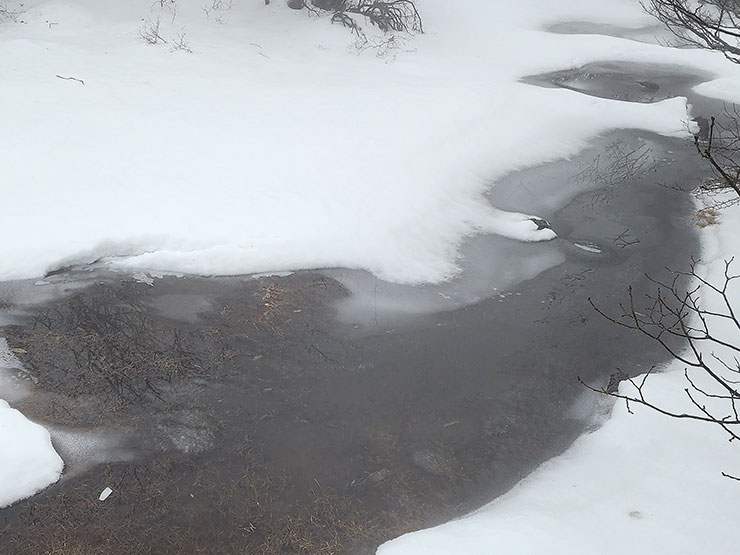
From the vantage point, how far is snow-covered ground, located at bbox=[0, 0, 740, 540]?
440 centimetres

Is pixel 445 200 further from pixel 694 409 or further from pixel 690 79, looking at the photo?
pixel 690 79

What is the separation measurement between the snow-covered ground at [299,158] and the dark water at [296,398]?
34 centimetres

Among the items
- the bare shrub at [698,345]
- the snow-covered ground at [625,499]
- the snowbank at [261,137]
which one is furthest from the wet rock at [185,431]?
the bare shrub at [698,345]

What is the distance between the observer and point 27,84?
974cm

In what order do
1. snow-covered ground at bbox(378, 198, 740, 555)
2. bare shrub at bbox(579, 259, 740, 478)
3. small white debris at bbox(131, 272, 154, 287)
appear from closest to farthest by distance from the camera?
snow-covered ground at bbox(378, 198, 740, 555) → bare shrub at bbox(579, 259, 740, 478) → small white debris at bbox(131, 272, 154, 287)

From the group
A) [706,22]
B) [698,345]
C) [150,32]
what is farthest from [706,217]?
[150,32]

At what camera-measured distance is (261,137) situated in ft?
30.0

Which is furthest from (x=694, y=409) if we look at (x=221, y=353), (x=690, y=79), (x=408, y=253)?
(x=690, y=79)

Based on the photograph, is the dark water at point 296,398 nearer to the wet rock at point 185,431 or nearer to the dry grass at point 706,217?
the wet rock at point 185,431

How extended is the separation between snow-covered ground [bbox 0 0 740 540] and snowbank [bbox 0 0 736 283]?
0.03 meters

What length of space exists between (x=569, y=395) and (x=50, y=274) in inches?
204

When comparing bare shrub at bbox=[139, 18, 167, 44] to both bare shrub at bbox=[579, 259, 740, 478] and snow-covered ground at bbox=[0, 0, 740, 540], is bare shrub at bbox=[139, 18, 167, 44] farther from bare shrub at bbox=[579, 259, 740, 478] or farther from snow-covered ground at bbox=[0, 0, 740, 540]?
bare shrub at bbox=[579, 259, 740, 478]

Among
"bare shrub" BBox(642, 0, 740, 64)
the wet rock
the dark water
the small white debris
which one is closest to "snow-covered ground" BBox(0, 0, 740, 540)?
the small white debris

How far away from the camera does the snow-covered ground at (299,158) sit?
4.40 meters
